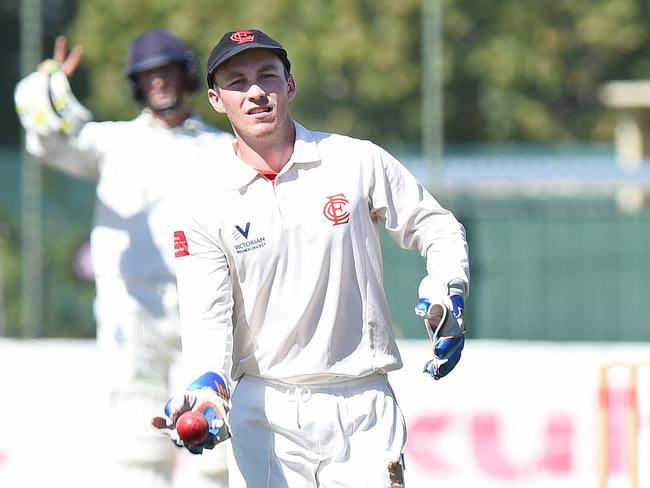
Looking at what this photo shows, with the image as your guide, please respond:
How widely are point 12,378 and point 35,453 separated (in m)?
0.47

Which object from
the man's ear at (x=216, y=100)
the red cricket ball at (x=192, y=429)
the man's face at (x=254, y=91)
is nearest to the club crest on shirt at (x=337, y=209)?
the man's face at (x=254, y=91)

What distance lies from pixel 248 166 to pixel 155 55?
2.55 m

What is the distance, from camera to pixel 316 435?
4.63m

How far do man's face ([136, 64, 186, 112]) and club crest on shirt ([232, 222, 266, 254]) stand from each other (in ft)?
8.46

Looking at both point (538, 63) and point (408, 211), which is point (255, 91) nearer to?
point (408, 211)

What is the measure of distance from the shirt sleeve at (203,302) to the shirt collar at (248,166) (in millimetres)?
160

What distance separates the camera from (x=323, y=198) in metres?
4.67

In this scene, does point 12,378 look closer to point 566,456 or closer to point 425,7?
point 566,456

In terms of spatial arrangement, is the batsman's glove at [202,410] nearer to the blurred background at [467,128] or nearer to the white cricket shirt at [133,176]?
the white cricket shirt at [133,176]

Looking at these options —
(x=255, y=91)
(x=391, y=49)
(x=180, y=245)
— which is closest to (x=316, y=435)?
(x=180, y=245)

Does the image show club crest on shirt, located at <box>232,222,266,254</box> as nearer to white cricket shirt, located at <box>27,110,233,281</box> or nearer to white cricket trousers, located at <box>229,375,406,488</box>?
white cricket trousers, located at <box>229,375,406,488</box>

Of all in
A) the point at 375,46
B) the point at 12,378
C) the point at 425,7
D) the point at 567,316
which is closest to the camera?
the point at 12,378

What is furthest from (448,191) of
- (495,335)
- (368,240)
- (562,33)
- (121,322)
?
(562,33)

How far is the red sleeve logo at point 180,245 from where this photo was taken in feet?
15.5
